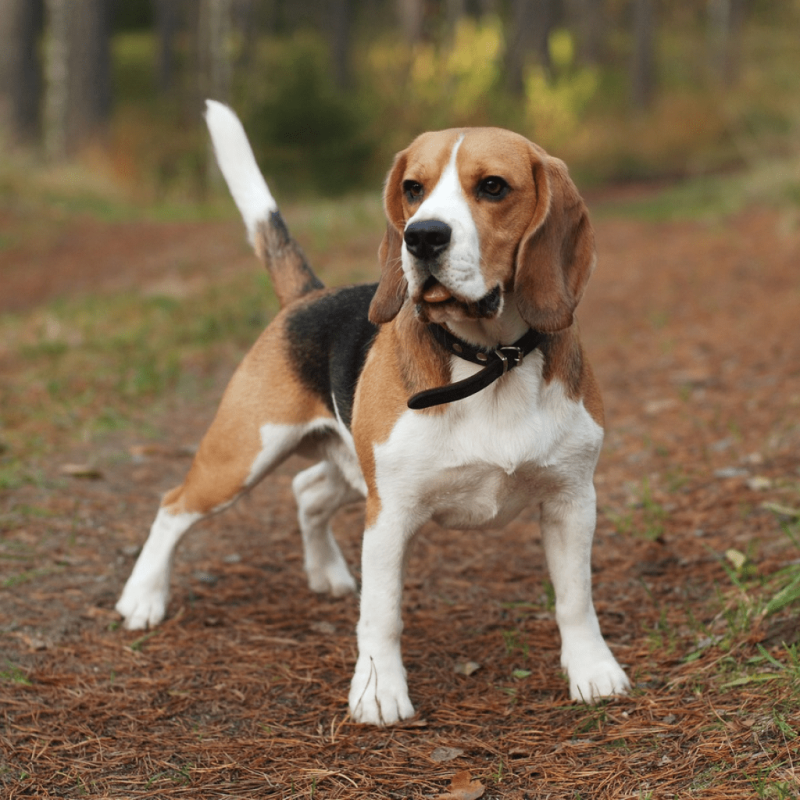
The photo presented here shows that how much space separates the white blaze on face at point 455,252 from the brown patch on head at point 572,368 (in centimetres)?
37

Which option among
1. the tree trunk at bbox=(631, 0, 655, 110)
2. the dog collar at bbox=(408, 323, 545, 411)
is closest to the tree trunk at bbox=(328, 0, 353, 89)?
the tree trunk at bbox=(631, 0, 655, 110)

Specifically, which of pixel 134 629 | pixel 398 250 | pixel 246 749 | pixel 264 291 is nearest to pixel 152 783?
pixel 246 749

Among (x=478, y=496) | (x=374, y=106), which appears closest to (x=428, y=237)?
(x=478, y=496)

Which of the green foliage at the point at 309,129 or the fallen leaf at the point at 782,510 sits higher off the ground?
the fallen leaf at the point at 782,510

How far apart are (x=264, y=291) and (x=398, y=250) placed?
236 inches

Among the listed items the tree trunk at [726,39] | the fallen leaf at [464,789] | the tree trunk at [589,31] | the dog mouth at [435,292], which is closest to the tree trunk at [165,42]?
the tree trunk at [589,31]

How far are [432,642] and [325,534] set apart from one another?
2.41ft

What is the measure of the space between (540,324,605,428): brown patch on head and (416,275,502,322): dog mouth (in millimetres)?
271

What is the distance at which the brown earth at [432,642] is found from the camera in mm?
2859

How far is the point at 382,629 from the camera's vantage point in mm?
3236

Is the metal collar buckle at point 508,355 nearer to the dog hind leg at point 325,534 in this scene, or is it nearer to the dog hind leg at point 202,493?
the dog hind leg at point 202,493

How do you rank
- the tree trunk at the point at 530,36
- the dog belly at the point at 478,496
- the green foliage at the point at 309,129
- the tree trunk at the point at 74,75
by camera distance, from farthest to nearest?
the tree trunk at the point at 530,36
the tree trunk at the point at 74,75
the green foliage at the point at 309,129
the dog belly at the point at 478,496

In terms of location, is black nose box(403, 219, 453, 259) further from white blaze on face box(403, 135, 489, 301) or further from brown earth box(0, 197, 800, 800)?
brown earth box(0, 197, 800, 800)

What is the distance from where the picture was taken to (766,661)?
10.5 feet
